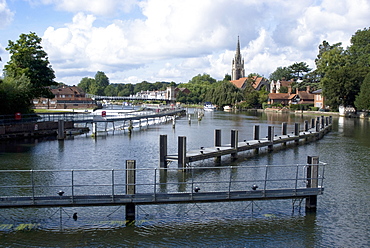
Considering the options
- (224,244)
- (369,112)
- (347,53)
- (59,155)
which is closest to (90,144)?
(59,155)

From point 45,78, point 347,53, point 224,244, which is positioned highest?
point 347,53

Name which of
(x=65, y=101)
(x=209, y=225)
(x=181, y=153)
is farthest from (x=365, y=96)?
(x=65, y=101)

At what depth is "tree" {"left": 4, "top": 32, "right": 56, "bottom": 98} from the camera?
58656 mm

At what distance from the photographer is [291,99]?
143625 millimetres

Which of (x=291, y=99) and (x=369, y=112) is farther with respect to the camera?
(x=291, y=99)

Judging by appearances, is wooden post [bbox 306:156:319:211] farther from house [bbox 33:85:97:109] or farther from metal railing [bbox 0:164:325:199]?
house [bbox 33:85:97:109]

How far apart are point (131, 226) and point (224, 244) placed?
4009 mm

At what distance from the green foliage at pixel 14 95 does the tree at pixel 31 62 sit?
6811mm

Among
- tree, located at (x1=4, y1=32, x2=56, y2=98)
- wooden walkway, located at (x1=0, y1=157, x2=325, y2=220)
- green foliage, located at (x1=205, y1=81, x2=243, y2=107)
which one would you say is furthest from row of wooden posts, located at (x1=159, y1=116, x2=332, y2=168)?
green foliage, located at (x1=205, y1=81, x2=243, y2=107)

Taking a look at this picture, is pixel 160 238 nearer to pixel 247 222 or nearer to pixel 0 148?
pixel 247 222

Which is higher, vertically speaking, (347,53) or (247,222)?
(347,53)

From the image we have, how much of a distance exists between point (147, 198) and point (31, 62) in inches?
1951

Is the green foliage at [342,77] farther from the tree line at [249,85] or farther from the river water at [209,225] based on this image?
the river water at [209,225]

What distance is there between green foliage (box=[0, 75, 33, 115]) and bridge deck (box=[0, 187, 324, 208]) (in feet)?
112
